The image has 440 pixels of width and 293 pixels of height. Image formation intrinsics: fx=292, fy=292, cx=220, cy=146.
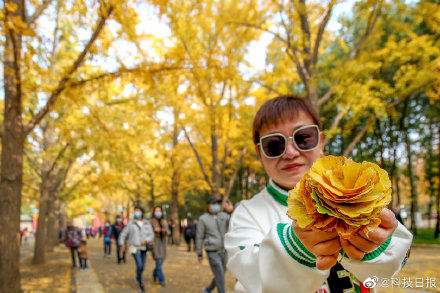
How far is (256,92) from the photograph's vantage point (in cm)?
1095

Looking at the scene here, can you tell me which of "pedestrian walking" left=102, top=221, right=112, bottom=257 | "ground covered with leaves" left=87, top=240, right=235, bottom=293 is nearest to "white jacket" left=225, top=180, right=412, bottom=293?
"ground covered with leaves" left=87, top=240, right=235, bottom=293

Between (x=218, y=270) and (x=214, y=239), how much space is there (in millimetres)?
546

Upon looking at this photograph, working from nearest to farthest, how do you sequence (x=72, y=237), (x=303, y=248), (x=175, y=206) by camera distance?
(x=303, y=248), (x=72, y=237), (x=175, y=206)

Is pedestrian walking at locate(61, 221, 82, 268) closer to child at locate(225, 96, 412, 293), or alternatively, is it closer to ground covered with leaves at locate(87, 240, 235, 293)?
ground covered with leaves at locate(87, 240, 235, 293)

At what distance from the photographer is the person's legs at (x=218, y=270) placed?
5160mm

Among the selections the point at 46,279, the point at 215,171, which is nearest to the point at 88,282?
the point at 46,279

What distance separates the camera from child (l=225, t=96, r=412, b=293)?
79cm

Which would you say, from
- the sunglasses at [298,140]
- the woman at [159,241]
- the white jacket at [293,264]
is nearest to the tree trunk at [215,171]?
the woman at [159,241]

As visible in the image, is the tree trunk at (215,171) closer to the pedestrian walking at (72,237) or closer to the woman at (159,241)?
the woman at (159,241)

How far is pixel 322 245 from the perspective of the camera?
2.53 feet

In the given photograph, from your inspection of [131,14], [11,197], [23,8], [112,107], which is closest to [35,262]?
[112,107]

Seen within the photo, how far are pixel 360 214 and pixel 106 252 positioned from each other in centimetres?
1670

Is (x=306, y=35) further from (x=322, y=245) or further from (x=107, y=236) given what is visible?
(x=107, y=236)

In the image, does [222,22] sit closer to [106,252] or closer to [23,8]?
[23,8]
